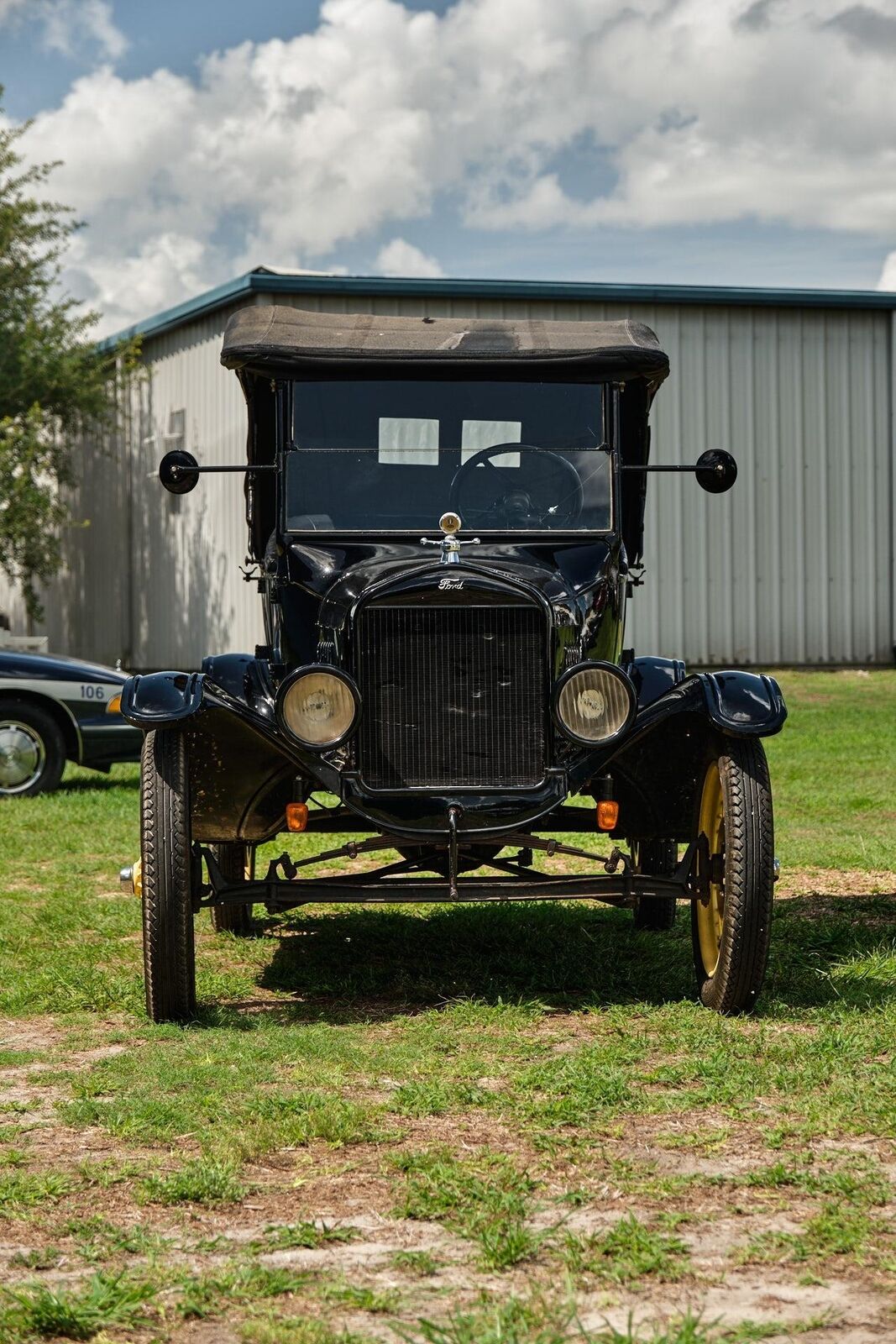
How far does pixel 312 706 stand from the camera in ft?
18.5

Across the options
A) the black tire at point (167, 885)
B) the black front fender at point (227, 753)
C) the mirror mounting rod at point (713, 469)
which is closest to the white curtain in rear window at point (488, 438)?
the mirror mounting rod at point (713, 469)

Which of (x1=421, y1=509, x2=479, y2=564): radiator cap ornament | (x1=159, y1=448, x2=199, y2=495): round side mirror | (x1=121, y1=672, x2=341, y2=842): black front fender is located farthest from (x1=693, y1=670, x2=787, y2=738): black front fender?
(x1=159, y1=448, x2=199, y2=495): round side mirror

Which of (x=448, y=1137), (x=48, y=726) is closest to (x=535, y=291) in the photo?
(x=48, y=726)

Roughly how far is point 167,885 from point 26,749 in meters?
7.04

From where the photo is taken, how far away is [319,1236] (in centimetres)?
354

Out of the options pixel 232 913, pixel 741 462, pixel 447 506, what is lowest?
pixel 232 913

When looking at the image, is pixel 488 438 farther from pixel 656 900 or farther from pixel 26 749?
pixel 26 749

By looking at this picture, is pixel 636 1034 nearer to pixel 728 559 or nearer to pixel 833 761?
pixel 833 761

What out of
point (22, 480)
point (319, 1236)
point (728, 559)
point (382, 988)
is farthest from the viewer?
point (22, 480)

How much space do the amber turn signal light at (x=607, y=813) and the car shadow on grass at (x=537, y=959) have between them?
0.61m

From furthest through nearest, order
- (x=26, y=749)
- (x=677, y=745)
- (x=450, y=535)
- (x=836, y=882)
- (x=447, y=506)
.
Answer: (x=26, y=749)
(x=836, y=882)
(x=447, y=506)
(x=450, y=535)
(x=677, y=745)

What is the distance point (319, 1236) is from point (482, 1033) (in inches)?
74.9

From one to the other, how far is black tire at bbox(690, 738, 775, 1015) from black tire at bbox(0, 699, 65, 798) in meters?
7.50

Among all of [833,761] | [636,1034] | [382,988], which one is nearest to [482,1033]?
[636,1034]
